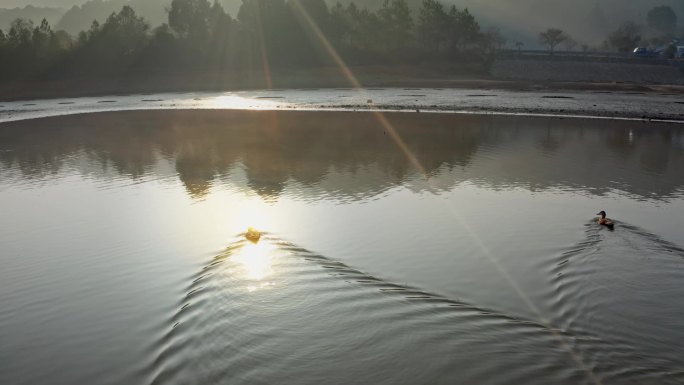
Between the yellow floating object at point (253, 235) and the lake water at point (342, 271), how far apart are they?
280mm

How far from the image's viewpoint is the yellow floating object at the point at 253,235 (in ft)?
46.7

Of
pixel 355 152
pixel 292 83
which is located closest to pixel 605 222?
pixel 355 152

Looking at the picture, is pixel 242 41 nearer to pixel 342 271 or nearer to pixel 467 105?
pixel 467 105

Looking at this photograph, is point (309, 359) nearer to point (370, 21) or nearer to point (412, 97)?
point (412, 97)

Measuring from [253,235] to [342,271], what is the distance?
328 cm

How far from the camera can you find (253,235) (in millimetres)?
14398

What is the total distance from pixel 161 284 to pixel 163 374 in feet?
11.5

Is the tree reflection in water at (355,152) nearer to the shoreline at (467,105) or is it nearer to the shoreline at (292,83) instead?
the shoreline at (467,105)

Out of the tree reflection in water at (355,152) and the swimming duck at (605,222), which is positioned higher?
the swimming duck at (605,222)

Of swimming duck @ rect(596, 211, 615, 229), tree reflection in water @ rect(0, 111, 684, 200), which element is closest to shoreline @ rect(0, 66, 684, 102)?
tree reflection in water @ rect(0, 111, 684, 200)

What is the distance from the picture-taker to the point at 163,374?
8.38 metres

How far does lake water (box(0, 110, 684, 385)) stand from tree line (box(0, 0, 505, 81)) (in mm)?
77391

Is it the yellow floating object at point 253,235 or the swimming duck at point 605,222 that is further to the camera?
the swimming duck at point 605,222

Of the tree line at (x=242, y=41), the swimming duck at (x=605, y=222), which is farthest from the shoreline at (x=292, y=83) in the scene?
the swimming duck at (x=605, y=222)
